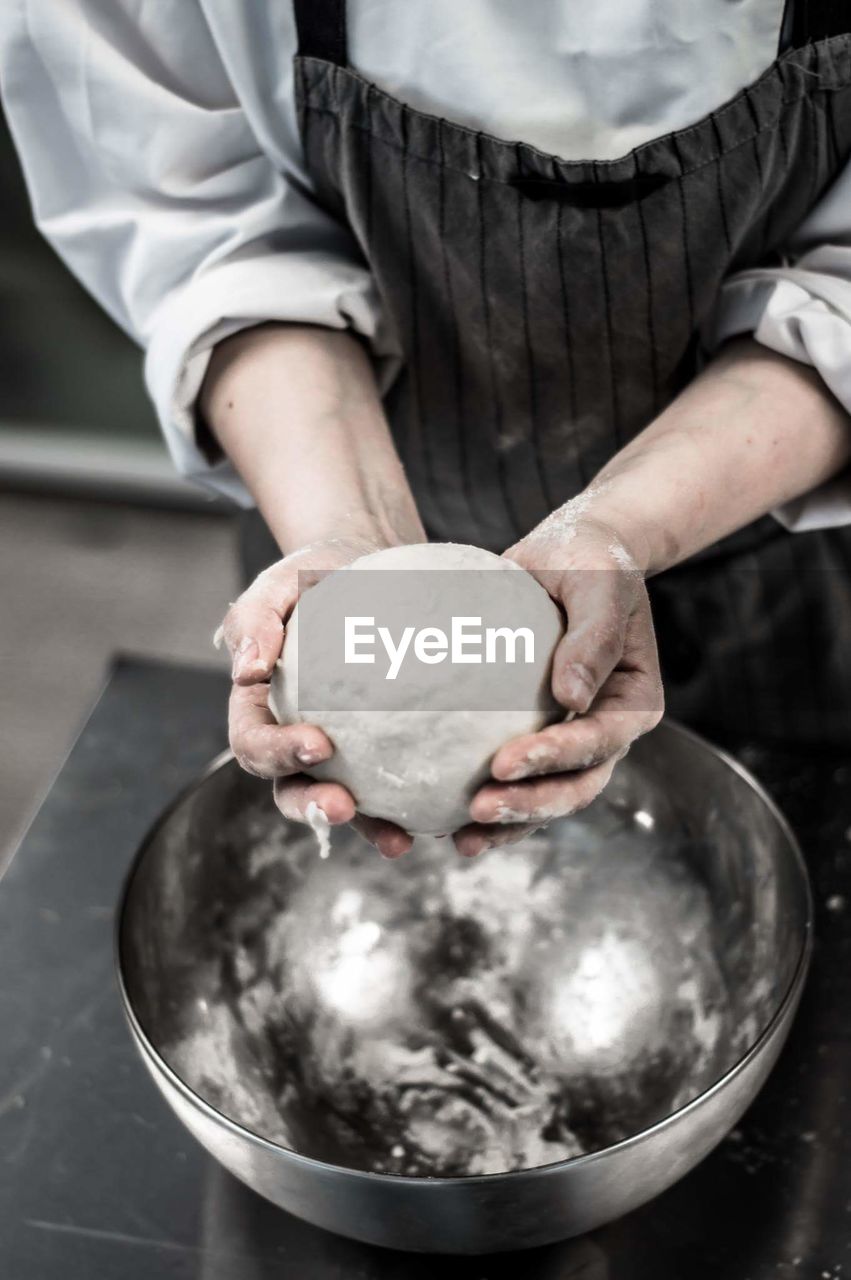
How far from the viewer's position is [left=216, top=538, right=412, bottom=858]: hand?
67 cm

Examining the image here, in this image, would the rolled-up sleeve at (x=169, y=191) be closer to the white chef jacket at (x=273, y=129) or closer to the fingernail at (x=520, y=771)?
the white chef jacket at (x=273, y=129)

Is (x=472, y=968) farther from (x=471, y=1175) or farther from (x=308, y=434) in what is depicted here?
(x=308, y=434)

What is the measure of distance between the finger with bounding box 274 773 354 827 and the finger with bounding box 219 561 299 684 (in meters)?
0.06

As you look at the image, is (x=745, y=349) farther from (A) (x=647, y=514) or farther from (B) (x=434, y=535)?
(B) (x=434, y=535)

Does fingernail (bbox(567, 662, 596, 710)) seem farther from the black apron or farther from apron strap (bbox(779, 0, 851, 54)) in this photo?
apron strap (bbox(779, 0, 851, 54))

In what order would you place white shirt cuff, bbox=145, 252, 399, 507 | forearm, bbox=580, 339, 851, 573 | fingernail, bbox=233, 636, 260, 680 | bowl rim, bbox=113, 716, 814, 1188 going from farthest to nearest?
white shirt cuff, bbox=145, 252, 399, 507, forearm, bbox=580, 339, 851, 573, fingernail, bbox=233, 636, 260, 680, bowl rim, bbox=113, 716, 814, 1188

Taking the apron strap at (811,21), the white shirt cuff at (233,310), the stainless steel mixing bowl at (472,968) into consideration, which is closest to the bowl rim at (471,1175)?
the stainless steel mixing bowl at (472,968)

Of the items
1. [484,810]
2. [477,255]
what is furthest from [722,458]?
[484,810]

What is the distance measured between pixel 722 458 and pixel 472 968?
403mm

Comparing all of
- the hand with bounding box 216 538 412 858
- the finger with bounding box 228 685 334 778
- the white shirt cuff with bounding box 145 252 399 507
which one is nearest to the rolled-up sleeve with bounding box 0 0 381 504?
the white shirt cuff with bounding box 145 252 399 507

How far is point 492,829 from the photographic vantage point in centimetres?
70

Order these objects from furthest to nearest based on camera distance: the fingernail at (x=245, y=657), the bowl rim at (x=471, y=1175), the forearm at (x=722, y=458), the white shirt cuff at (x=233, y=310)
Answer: the white shirt cuff at (x=233, y=310) < the forearm at (x=722, y=458) < the fingernail at (x=245, y=657) < the bowl rim at (x=471, y=1175)

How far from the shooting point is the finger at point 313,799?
67 cm

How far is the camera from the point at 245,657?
2.32 ft
